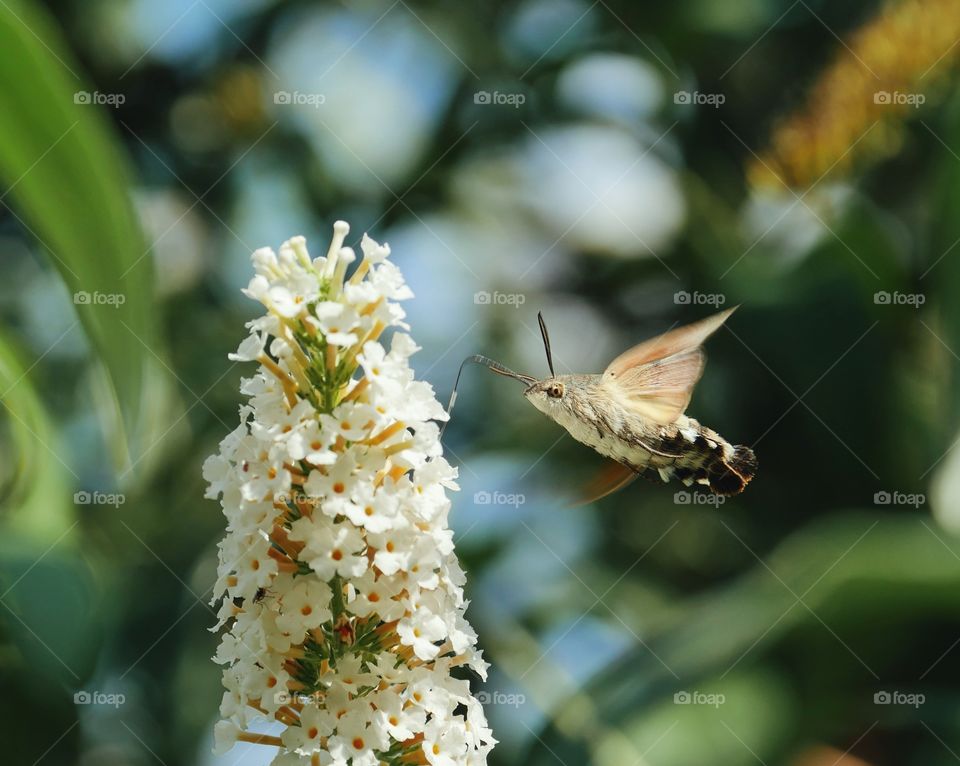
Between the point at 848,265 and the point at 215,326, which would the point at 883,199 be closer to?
the point at 848,265

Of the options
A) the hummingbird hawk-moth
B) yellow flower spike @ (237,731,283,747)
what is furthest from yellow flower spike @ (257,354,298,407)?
the hummingbird hawk-moth

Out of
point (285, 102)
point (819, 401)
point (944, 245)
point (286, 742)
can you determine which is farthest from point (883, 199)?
point (286, 742)

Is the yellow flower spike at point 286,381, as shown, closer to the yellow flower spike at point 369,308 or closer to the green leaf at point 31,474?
the yellow flower spike at point 369,308

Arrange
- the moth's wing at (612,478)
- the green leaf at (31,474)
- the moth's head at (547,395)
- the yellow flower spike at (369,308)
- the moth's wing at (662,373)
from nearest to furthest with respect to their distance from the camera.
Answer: the yellow flower spike at (369,308) < the moth's head at (547,395) < the moth's wing at (662,373) < the moth's wing at (612,478) < the green leaf at (31,474)

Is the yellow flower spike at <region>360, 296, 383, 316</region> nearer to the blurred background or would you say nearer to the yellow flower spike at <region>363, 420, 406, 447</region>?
the yellow flower spike at <region>363, 420, 406, 447</region>

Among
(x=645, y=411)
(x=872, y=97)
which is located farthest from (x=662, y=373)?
(x=872, y=97)

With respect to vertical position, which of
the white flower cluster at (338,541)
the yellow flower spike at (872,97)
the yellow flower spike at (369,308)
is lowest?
the white flower cluster at (338,541)

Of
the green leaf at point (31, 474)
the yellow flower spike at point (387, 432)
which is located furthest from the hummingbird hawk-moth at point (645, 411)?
the green leaf at point (31, 474)
